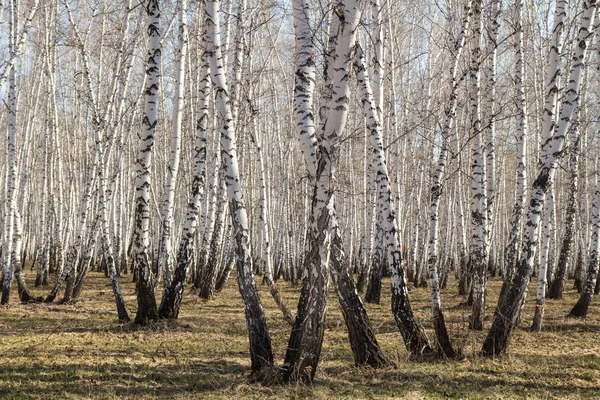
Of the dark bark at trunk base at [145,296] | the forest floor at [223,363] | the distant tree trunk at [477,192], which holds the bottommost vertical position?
the forest floor at [223,363]

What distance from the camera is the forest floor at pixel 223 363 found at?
528cm

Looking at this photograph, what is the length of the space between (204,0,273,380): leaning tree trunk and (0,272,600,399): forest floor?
36 centimetres

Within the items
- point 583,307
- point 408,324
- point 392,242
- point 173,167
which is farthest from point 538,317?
point 173,167

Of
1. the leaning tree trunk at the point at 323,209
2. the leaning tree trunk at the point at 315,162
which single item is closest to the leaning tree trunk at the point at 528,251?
the leaning tree trunk at the point at 315,162

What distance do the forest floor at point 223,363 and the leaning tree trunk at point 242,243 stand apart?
362 mm

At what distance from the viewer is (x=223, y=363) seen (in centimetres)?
645

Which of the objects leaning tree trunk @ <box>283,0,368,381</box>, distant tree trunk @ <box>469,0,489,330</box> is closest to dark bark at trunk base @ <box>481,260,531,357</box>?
distant tree trunk @ <box>469,0,489,330</box>

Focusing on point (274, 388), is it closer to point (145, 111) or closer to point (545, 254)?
point (145, 111)

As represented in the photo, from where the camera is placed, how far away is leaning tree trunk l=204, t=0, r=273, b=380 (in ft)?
18.3

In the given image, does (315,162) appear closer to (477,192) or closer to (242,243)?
(242,243)

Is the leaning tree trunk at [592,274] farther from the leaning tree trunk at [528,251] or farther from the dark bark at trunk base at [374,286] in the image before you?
the leaning tree trunk at [528,251]

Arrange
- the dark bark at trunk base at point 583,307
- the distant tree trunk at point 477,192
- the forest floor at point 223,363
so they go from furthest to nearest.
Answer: the dark bark at trunk base at point 583,307 < the distant tree trunk at point 477,192 < the forest floor at point 223,363

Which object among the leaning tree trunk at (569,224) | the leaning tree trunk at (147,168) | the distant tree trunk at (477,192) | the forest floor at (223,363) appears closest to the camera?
the forest floor at (223,363)

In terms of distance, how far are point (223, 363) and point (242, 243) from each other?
183 centimetres
